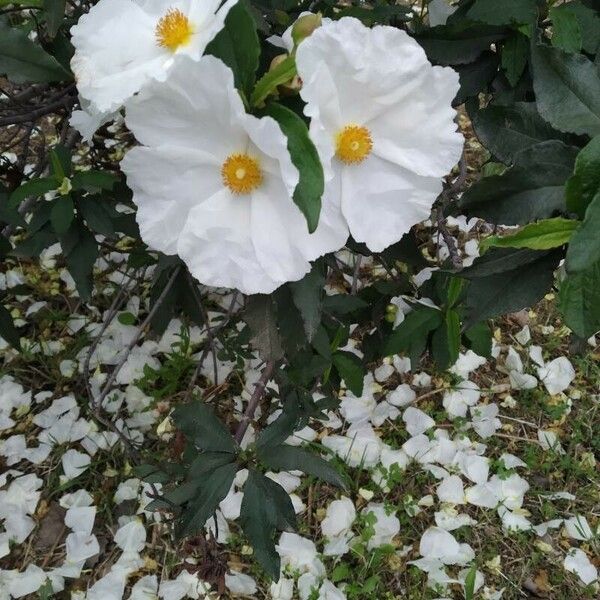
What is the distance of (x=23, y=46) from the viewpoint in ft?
3.34

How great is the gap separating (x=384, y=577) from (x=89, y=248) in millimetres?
1157

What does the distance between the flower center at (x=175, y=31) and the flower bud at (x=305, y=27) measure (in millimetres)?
109

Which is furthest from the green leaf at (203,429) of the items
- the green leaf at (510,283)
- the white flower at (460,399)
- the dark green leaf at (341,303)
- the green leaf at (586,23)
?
the white flower at (460,399)

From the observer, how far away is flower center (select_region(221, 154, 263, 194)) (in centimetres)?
77

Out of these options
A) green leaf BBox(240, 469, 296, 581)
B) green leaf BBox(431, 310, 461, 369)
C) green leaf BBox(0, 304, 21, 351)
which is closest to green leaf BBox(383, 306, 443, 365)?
green leaf BBox(431, 310, 461, 369)

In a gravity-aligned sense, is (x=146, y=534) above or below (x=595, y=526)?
above

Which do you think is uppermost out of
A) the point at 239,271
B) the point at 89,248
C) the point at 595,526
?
the point at 239,271

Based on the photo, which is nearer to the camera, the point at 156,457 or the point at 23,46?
the point at 23,46

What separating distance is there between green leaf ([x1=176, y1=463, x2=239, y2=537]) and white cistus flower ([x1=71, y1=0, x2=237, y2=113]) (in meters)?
0.72

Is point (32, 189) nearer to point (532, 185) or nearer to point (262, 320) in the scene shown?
point (262, 320)

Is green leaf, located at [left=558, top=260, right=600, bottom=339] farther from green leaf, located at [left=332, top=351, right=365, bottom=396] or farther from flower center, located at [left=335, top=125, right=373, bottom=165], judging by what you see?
green leaf, located at [left=332, top=351, right=365, bottom=396]

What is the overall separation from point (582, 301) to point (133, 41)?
0.58m

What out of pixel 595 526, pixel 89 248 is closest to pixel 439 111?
pixel 89 248

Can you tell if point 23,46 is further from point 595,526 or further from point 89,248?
point 595,526
